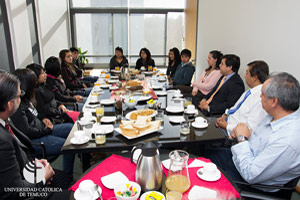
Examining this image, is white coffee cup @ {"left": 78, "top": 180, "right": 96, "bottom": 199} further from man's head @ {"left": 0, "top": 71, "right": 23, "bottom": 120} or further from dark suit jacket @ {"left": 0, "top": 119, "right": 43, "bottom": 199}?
man's head @ {"left": 0, "top": 71, "right": 23, "bottom": 120}

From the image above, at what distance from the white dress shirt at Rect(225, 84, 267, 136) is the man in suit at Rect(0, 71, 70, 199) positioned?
1633 mm

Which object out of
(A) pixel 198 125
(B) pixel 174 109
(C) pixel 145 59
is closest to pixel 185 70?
(C) pixel 145 59

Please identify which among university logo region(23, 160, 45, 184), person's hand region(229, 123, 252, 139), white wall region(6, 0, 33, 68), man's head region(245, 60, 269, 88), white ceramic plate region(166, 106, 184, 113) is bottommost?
university logo region(23, 160, 45, 184)

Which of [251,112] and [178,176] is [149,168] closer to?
[178,176]

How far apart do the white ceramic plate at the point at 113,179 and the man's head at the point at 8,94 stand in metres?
0.73

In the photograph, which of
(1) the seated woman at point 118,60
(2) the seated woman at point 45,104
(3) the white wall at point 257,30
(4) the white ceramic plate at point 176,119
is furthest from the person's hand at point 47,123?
(1) the seated woman at point 118,60

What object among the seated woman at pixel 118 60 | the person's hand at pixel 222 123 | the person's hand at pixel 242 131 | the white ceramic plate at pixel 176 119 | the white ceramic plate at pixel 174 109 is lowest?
the person's hand at pixel 222 123

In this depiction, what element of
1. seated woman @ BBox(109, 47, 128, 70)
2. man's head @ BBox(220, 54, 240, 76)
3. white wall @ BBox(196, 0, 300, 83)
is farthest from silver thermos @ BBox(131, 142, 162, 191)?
seated woman @ BBox(109, 47, 128, 70)

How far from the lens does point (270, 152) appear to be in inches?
54.3

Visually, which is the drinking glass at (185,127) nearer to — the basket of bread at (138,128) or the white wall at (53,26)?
the basket of bread at (138,128)

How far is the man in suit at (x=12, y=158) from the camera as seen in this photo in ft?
3.91

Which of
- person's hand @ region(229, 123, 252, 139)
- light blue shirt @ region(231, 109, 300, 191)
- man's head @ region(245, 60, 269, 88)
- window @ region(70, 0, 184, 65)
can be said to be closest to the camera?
light blue shirt @ region(231, 109, 300, 191)

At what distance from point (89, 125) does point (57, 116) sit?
121 cm

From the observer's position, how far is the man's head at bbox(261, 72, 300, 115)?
1.44 metres
